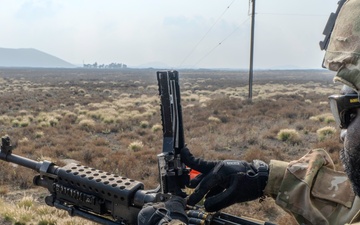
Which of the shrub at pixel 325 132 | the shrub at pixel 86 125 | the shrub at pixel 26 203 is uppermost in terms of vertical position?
the shrub at pixel 26 203

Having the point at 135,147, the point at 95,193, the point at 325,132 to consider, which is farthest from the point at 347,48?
the point at 325,132

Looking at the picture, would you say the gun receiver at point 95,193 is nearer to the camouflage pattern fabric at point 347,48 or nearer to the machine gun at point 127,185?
the machine gun at point 127,185

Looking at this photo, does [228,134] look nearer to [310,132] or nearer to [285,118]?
[310,132]

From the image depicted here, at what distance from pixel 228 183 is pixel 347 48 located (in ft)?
4.55

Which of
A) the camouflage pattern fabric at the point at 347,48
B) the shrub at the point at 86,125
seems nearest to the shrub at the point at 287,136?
the shrub at the point at 86,125

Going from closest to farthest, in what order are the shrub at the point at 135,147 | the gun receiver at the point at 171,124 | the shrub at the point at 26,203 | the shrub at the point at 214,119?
the gun receiver at the point at 171,124 → the shrub at the point at 26,203 → the shrub at the point at 135,147 → the shrub at the point at 214,119

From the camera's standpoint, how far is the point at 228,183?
8.05 feet

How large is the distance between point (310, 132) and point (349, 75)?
13.9m

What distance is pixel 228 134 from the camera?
14.2 m

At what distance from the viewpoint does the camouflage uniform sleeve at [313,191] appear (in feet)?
7.54

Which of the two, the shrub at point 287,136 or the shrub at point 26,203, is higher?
the shrub at point 26,203

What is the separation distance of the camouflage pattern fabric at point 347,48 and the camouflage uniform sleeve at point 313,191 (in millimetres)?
1245

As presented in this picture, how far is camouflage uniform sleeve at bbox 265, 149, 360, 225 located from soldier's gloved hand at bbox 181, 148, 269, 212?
0.08 m

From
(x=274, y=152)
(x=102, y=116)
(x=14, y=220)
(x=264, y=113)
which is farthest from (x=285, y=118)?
(x=14, y=220)
